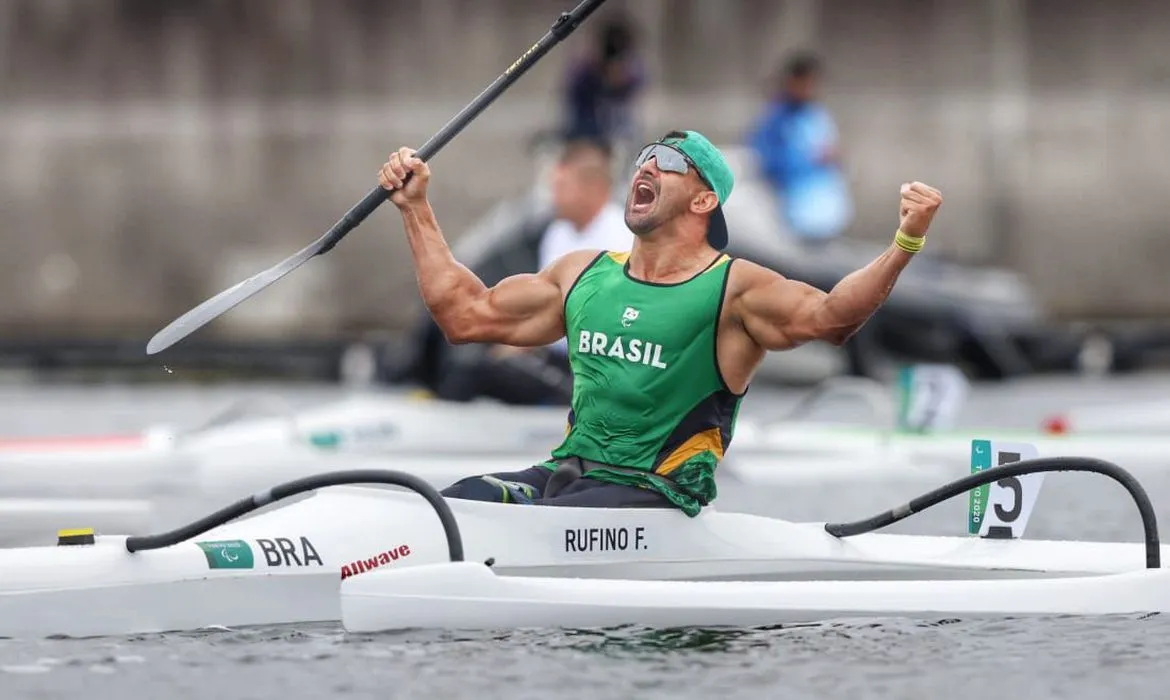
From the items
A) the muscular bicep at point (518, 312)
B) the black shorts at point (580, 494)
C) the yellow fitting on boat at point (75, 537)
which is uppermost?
the muscular bicep at point (518, 312)

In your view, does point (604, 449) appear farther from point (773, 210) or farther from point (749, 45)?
point (749, 45)

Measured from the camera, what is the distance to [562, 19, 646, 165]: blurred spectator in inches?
651

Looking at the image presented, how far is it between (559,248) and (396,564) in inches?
197

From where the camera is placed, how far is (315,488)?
721 cm

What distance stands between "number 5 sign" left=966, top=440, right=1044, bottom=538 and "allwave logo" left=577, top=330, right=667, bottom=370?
42.7 inches

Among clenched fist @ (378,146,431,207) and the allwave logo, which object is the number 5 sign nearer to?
the allwave logo

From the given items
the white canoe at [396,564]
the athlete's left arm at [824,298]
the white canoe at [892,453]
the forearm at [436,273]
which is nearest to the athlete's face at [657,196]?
the athlete's left arm at [824,298]

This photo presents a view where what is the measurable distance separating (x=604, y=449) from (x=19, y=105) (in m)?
15.3

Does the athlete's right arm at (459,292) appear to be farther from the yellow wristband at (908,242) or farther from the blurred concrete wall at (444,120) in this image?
the blurred concrete wall at (444,120)

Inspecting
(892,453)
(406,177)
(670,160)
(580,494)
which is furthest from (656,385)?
(892,453)

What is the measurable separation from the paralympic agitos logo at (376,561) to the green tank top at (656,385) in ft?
2.34

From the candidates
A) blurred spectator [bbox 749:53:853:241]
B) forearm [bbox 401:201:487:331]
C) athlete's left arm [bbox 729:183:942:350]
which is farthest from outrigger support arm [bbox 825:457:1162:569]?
blurred spectator [bbox 749:53:853:241]

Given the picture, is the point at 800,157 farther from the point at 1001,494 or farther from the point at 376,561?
the point at 376,561

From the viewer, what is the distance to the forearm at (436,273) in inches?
312
